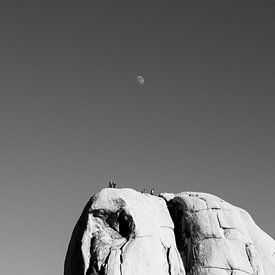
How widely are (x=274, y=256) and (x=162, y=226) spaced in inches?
270

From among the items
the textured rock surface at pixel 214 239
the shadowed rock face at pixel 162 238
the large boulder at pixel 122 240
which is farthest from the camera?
the textured rock surface at pixel 214 239

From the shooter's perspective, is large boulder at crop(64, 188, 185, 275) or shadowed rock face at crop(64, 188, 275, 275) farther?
shadowed rock face at crop(64, 188, 275, 275)

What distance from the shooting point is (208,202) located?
27953 millimetres

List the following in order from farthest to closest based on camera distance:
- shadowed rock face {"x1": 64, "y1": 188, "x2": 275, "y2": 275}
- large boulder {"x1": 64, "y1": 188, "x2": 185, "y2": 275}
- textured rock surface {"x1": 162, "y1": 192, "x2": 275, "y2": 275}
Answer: textured rock surface {"x1": 162, "y1": 192, "x2": 275, "y2": 275}, shadowed rock face {"x1": 64, "y1": 188, "x2": 275, "y2": 275}, large boulder {"x1": 64, "y1": 188, "x2": 185, "y2": 275}

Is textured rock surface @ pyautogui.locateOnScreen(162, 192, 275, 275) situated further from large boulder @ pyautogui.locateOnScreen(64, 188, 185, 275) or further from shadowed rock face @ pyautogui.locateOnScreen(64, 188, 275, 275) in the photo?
large boulder @ pyautogui.locateOnScreen(64, 188, 185, 275)

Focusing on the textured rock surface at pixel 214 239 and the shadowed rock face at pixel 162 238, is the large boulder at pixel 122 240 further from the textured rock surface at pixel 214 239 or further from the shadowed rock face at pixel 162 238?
the textured rock surface at pixel 214 239

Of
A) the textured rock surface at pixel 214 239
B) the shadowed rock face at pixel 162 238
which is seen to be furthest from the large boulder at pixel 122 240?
the textured rock surface at pixel 214 239

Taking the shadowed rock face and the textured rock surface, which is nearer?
the shadowed rock face

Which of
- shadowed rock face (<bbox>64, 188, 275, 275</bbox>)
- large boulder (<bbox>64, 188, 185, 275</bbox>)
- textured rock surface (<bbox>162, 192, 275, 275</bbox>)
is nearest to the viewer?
large boulder (<bbox>64, 188, 185, 275</bbox>)

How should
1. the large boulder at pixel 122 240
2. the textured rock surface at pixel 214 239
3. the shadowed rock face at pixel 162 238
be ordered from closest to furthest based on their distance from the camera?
1. the large boulder at pixel 122 240
2. the shadowed rock face at pixel 162 238
3. the textured rock surface at pixel 214 239

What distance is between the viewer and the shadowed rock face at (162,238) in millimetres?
24156

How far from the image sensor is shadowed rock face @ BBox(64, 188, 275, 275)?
24156 millimetres

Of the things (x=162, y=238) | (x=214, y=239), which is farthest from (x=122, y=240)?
(x=214, y=239)

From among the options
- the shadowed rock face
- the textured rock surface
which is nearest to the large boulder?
the shadowed rock face
